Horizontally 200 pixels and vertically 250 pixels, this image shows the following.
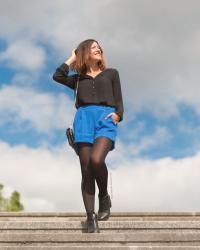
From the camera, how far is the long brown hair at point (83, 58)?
18.7ft

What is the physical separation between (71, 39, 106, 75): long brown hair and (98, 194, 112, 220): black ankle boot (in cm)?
149

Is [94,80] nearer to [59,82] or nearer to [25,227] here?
[59,82]

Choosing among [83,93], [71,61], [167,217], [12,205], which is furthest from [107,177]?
[12,205]

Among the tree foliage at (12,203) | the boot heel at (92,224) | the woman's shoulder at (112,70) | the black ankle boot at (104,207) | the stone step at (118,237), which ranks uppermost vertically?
the tree foliage at (12,203)

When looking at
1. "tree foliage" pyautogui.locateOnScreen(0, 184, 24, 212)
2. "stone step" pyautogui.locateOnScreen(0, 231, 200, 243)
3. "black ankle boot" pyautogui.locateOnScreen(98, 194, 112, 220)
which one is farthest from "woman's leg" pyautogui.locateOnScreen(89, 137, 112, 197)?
"tree foliage" pyautogui.locateOnScreen(0, 184, 24, 212)

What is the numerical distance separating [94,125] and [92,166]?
0.47 meters

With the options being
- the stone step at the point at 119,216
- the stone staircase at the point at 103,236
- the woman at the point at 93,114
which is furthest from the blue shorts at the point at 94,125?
the stone step at the point at 119,216

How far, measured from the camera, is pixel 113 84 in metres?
5.70

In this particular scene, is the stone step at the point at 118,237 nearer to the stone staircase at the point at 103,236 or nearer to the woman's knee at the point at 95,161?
the stone staircase at the point at 103,236

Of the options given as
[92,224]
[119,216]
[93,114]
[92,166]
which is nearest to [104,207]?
[92,224]

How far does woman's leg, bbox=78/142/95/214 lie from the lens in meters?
5.32

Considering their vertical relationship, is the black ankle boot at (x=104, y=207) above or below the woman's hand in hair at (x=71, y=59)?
below

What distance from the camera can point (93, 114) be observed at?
215 inches

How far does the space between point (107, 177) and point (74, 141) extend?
0.55m
